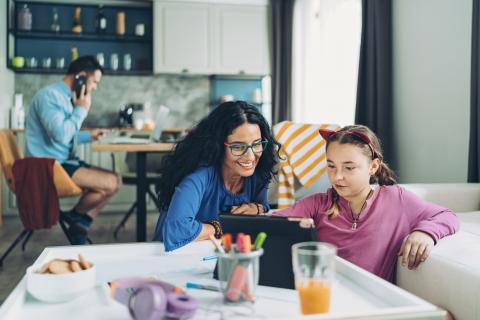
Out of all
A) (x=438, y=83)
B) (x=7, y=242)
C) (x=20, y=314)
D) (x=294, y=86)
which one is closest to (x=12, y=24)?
(x=7, y=242)

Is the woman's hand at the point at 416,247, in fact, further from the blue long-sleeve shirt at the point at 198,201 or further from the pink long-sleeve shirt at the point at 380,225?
the blue long-sleeve shirt at the point at 198,201

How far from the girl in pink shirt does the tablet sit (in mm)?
464

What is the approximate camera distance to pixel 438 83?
3.04 m

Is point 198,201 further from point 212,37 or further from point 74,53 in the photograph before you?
point 74,53

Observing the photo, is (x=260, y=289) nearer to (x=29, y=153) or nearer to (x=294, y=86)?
(x=29, y=153)

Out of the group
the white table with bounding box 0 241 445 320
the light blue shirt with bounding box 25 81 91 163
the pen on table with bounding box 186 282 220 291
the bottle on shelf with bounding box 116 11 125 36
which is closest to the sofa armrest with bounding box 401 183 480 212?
the white table with bounding box 0 241 445 320

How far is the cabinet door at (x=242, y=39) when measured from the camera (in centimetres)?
576

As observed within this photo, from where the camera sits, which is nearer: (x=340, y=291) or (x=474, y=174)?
(x=340, y=291)

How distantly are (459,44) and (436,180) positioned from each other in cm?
81

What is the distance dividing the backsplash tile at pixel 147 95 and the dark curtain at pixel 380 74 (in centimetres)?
266

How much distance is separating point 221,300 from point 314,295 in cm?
19

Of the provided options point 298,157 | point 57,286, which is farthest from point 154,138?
point 57,286

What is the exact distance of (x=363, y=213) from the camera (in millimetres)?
1550

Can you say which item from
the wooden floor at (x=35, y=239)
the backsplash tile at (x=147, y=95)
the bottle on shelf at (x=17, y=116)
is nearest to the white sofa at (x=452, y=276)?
the wooden floor at (x=35, y=239)
